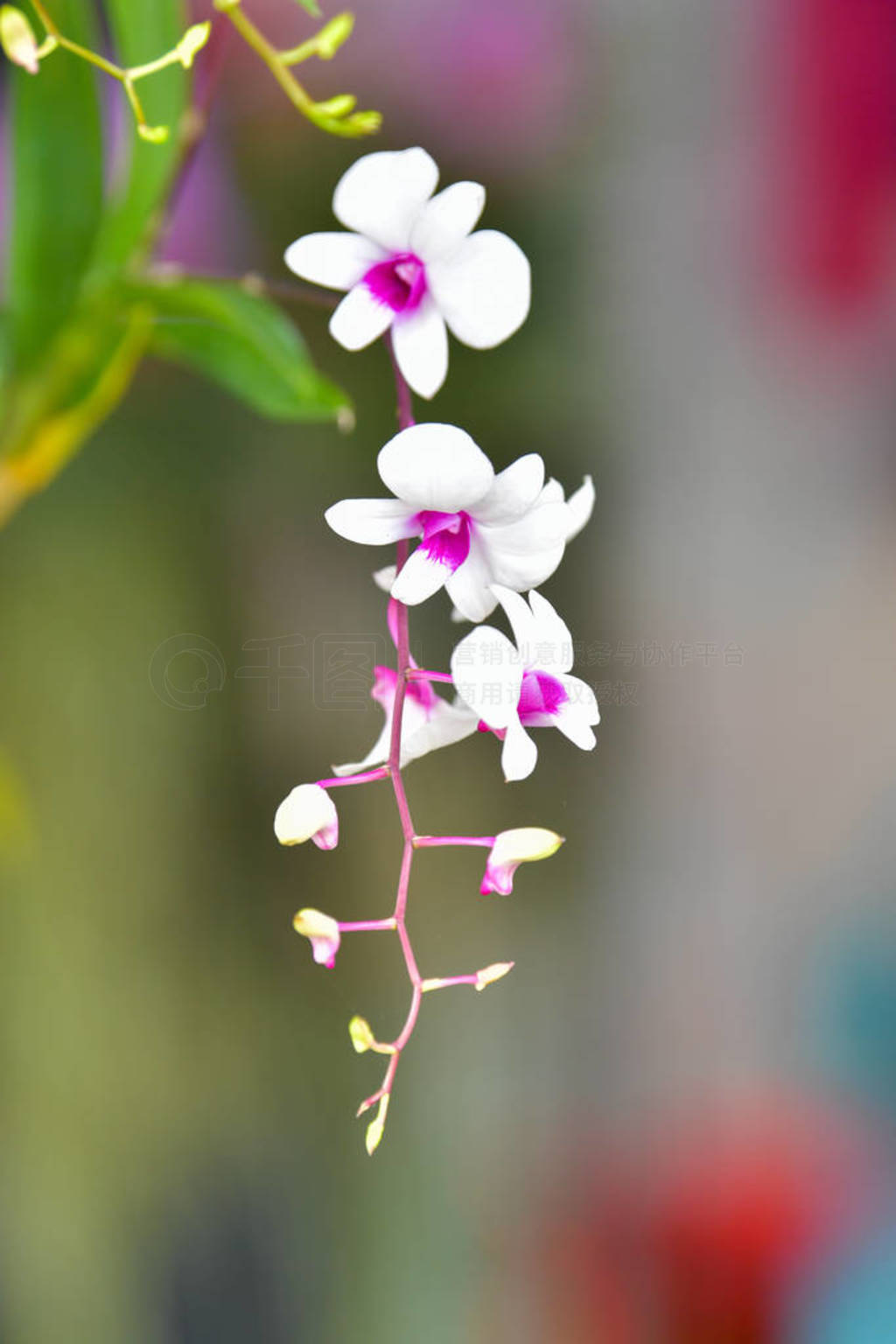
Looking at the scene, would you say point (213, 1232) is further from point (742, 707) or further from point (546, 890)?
point (742, 707)

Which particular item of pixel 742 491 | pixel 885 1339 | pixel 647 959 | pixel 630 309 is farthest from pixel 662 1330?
pixel 630 309

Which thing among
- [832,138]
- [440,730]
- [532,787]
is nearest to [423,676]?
[440,730]

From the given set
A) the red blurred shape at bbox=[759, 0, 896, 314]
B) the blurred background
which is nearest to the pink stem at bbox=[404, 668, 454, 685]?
the blurred background

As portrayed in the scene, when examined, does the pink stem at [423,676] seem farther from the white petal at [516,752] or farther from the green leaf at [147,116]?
the green leaf at [147,116]

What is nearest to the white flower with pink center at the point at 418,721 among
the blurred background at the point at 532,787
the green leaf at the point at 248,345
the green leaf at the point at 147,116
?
the green leaf at the point at 248,345

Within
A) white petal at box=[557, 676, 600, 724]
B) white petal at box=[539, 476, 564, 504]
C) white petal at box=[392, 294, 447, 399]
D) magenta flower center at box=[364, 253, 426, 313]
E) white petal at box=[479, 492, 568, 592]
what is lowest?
white petal at box=[557, 676, 600, 724]

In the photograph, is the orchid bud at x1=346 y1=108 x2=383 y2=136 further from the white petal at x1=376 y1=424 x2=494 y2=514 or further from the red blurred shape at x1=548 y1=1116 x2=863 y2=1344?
the red blurred shape at x1=548 y1=1116 x2=863 y2=1344

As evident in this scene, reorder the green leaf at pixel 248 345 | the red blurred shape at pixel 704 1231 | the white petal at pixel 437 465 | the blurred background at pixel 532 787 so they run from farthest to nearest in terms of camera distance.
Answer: the red blurred shape at pixel 704 1231
the blurred background at pixel 532 787
the green leaf at pixel 248 345
the white petal at pixel 437 465
